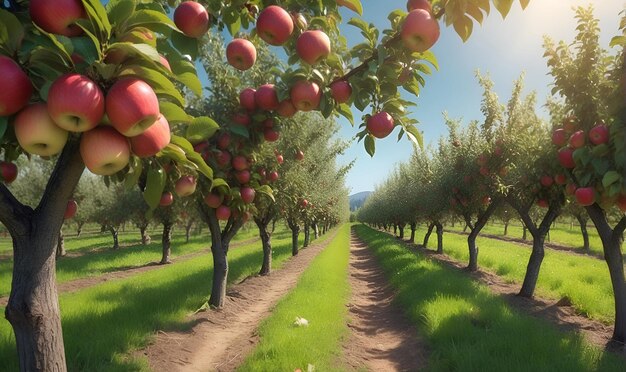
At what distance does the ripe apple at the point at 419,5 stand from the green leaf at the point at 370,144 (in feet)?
2.82

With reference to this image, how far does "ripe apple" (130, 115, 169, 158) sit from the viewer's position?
1.43 meters

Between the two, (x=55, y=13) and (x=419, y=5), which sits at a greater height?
(x=419, y=5)

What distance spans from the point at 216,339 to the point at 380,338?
3.52m

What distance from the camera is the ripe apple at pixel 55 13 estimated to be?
1.35 metres

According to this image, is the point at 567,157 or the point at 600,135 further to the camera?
the point at 567,157

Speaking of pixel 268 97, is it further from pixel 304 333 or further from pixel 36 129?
pixel 304 333

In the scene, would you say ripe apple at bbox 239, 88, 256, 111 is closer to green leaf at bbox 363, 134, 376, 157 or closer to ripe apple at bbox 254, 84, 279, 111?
ripe apple at bbox 254, 84, 279, 111

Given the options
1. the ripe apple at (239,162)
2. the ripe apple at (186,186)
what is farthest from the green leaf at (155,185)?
the ripe apple at (239,162)

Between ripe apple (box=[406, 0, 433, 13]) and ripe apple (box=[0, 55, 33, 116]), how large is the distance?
6.53ft

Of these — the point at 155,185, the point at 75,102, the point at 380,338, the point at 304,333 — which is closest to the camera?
the point at 75,102

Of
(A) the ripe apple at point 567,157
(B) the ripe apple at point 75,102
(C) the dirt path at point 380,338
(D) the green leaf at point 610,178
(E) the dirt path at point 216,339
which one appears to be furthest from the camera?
(C) the dirt path at point 380,338

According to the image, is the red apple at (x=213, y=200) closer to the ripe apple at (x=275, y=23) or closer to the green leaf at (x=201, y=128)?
the green leaf at (x=201, y=128)

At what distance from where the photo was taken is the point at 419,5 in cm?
215

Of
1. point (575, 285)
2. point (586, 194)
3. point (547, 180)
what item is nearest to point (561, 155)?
point (586, 194)
